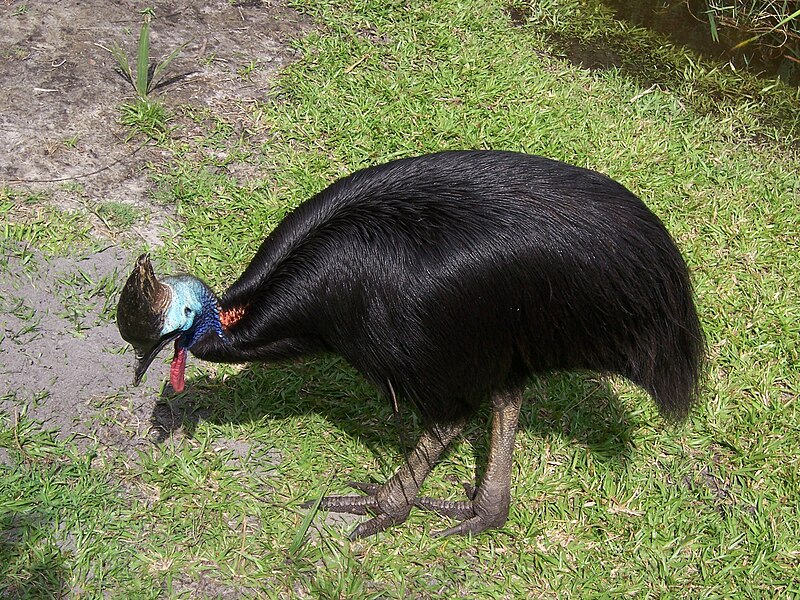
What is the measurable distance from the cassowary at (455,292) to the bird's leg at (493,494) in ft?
0.58

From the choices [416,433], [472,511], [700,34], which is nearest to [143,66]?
[416,433]

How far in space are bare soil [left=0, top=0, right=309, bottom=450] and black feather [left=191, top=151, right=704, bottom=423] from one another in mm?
793

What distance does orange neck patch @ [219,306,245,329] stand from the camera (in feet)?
9.17

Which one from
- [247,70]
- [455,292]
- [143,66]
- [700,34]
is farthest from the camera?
[700,34]

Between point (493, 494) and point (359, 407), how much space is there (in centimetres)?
67

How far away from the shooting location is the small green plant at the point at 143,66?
4297 millimetres

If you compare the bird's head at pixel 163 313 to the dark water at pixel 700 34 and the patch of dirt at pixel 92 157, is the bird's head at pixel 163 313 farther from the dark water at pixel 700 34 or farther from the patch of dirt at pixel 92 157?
the dark water at pixel 700 34

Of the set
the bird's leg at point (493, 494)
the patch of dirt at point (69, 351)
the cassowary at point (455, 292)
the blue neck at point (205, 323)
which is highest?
the cassowary at point (455, 292)

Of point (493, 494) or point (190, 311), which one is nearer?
point (190, 311)

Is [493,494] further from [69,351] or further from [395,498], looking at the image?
[69,351]

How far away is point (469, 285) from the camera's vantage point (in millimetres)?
2523

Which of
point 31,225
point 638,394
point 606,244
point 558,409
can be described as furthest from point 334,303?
point 31,225

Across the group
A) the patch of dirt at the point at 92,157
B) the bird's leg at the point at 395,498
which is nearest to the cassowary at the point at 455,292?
the bird's leg at the point at 395,498

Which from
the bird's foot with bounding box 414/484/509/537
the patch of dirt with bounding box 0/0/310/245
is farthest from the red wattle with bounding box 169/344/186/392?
the patch of dirt with bounding box 0/0/310/245
